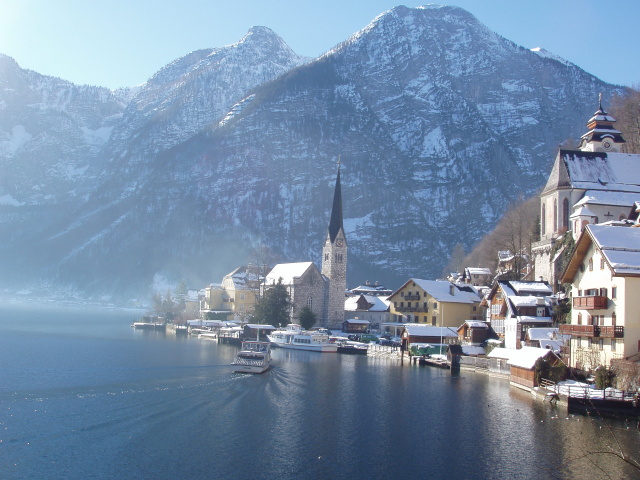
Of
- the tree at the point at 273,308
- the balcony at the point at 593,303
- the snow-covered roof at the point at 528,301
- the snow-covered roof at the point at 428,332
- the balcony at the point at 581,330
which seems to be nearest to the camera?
the balcony at the point at 581,330

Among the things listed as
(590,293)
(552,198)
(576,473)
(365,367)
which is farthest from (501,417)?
(552,198)

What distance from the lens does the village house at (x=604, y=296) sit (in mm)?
41438

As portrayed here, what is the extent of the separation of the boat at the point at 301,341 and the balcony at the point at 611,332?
42.0m

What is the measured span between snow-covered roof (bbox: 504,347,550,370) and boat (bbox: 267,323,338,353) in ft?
104

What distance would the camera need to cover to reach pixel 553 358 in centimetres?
4791

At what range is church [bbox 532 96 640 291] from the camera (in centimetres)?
6500

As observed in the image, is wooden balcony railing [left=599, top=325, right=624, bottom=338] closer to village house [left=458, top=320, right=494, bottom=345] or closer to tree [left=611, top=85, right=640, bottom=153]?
village house [left=458, top=320, right=494, bottom=345]

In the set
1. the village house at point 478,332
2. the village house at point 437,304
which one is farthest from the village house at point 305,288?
the village house at point 478,332

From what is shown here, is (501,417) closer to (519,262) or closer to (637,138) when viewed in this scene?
(519,262)

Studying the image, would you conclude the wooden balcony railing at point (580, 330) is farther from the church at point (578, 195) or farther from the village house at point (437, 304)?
the village house at point (437, 304)

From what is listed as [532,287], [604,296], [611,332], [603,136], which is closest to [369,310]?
[532,287]

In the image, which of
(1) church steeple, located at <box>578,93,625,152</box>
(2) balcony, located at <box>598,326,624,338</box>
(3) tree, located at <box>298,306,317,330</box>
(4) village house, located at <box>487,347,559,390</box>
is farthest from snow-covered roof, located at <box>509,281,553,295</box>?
(3) tree, located at <box>298,306,317,330</box>

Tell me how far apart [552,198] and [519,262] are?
14751 mm

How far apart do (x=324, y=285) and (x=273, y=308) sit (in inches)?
573
